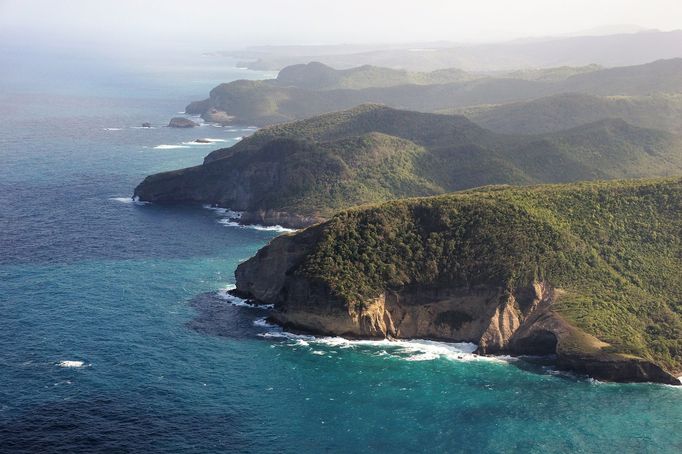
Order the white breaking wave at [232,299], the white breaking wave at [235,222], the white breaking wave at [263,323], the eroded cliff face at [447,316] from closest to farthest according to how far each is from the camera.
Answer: the eroded cliff face at [447,316], the white breaking wave at [263,323], the white breaking wave at [232,299], the white breaking wave at [235,222]

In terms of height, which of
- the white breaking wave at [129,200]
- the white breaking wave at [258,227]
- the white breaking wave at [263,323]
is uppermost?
the white breaking wave at [129,200]

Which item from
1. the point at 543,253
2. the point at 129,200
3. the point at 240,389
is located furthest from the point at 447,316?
the point at 129,200

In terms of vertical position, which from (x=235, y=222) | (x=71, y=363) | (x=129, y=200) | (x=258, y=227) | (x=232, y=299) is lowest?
(x=71, y=363)

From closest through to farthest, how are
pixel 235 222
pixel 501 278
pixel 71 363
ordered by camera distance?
pixel 71 363 < pixel 501 278 < pixel 235 222

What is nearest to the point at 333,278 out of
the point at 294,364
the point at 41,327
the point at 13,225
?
the point at 294,364

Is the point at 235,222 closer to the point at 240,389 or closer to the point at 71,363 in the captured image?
the point at 71,363

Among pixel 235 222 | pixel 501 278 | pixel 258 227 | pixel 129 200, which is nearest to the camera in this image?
pixel 501 278

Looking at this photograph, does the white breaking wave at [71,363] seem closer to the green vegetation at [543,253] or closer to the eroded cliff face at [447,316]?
the eroded cliff face at [447,316]

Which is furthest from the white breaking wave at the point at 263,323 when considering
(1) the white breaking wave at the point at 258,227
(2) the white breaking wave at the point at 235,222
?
(1) the white breaking wave at the point at 258,227

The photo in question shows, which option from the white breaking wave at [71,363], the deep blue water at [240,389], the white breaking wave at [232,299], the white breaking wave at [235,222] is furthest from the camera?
the white breaking wave at [235,222]
